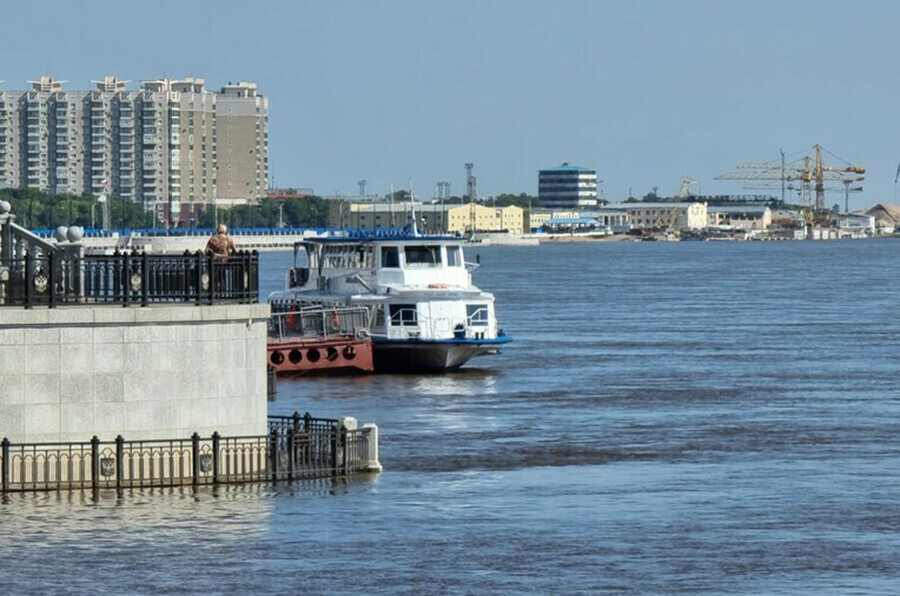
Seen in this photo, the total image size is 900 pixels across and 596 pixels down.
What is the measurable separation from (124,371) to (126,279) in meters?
1.72

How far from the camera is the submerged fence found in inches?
1463

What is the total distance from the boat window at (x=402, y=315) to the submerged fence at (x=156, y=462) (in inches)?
1418

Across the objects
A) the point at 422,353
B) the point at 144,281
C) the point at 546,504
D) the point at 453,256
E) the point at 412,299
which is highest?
the point at 453,256

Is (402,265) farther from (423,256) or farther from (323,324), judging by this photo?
(323,324)

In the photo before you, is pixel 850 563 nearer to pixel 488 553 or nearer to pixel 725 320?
pixel 488 553

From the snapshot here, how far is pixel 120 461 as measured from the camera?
37.4 meters

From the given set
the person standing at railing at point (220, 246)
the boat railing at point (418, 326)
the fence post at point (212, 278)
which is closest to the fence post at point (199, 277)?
the fence post at point (212, 278)

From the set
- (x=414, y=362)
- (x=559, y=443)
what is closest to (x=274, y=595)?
(x=559, y=443)

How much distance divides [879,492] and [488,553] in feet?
36.8

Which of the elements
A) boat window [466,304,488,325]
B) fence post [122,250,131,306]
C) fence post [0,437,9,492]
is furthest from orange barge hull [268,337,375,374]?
fence post [0,437,9,492]

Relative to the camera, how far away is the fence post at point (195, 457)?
124 ft

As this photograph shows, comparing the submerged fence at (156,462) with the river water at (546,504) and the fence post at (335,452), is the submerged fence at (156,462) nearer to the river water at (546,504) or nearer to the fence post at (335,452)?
the fence post at (335,452)

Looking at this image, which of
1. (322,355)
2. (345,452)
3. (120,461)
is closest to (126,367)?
(120,461)

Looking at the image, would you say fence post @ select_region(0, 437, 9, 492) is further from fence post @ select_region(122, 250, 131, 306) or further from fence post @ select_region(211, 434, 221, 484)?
fence post @ select_region(211, 434, 221, 484)
